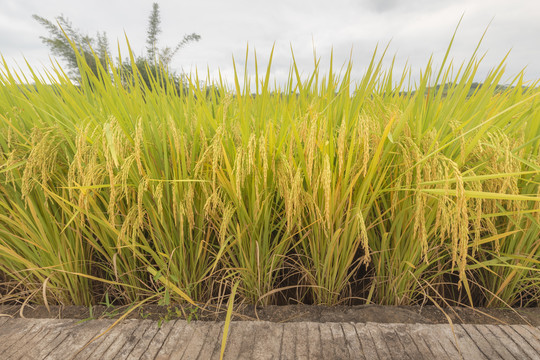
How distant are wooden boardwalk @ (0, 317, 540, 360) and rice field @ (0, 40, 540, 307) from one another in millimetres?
127

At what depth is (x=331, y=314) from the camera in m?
1.15

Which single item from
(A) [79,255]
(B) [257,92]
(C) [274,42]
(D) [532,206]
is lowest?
(A) [79,255]

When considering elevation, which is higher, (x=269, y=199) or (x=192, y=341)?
(x=269, y=199)

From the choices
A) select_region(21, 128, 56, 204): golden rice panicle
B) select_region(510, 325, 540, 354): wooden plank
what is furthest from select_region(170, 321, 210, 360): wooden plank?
select_region(510, 325, 540, 354): wooden plank

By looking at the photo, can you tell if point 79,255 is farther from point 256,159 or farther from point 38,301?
point 256,159

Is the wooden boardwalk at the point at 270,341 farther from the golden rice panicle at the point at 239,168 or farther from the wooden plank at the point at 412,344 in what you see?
the golden rice panicle at the point at 239,168

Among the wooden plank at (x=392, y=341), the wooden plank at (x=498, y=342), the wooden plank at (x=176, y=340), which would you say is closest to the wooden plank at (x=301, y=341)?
the wooden plank at (x=392, y=341)

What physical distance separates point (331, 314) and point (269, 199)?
495 mm

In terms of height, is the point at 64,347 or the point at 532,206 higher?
the point at 532,206

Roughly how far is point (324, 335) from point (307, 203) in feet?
1.45

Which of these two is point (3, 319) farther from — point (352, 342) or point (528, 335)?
point (528, 335)

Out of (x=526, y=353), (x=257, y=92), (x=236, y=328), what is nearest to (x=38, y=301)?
(x=236, y=328)

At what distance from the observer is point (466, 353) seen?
939 millimetres

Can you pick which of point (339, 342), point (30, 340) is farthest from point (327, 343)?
point (30, 340)
